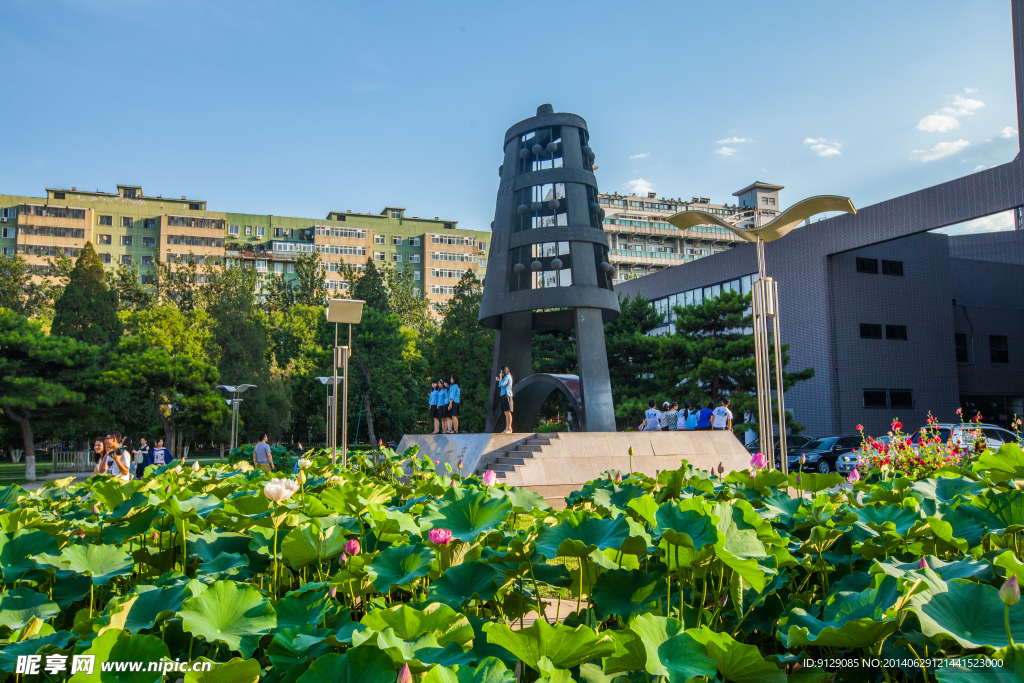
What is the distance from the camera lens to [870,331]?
25844mm

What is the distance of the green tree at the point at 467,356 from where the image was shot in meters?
27.8

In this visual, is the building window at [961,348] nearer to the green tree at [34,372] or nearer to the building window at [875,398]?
the building window at [875,398]

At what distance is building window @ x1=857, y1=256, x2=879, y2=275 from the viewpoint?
1017 inches

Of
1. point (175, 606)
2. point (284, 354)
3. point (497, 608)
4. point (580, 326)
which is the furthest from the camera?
point (284, 354)

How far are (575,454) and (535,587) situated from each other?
10.6 metres

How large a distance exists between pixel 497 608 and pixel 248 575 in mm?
912

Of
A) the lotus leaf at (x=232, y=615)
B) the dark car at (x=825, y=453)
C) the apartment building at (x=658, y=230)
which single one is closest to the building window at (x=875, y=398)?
the dark car at (x=825, y=453)

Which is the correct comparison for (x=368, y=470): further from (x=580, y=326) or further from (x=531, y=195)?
(x=531, y=195)

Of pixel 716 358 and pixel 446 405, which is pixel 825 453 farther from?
pixel 446 405

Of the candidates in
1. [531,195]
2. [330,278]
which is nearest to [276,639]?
[531,195]

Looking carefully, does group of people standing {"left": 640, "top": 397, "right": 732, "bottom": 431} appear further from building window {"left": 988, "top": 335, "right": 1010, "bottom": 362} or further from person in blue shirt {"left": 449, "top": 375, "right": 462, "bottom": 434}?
building window {"left": 988, "top": 335, "right": 1010, "bottom": 362}

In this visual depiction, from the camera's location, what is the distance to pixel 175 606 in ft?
6.34

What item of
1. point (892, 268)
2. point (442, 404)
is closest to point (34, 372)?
point (442, 404)

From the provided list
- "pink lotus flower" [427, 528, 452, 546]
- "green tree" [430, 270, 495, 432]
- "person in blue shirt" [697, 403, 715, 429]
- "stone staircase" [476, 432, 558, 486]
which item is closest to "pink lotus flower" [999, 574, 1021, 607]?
"pink lotus flower" [427, 528, 452, 546]
